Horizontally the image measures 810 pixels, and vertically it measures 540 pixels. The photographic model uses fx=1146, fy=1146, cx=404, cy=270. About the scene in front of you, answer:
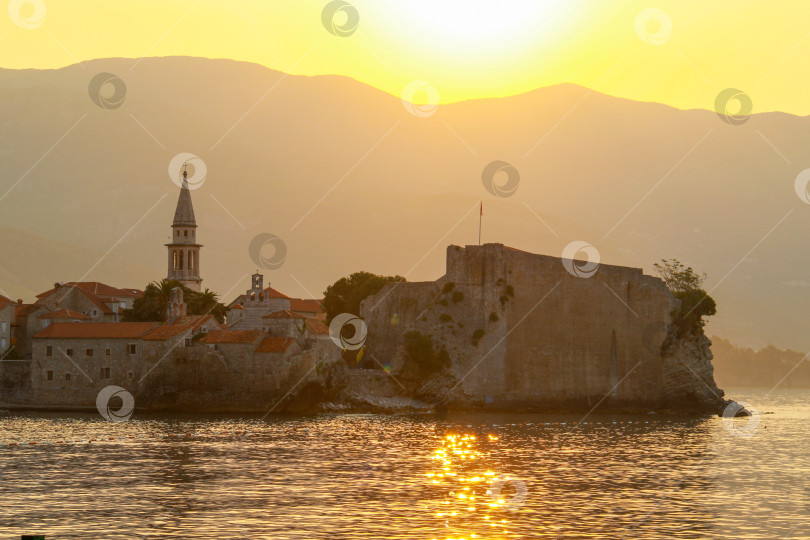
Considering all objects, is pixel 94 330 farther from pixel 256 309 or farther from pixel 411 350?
pixel 411 350

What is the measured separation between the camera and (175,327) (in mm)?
83125

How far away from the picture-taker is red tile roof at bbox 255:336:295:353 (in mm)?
78375

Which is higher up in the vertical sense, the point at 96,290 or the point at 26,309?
the point at 96,290

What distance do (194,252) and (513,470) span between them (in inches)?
2763

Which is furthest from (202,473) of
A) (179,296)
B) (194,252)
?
(194,252)

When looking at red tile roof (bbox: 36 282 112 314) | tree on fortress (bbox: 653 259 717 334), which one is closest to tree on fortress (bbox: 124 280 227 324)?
red tile roof (bbox: 36 282 112 314)

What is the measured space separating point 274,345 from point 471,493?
38180mm

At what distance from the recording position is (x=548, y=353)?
88688mm

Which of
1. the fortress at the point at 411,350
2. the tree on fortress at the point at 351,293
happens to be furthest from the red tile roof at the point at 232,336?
the tree on fortress at the point at 351,293

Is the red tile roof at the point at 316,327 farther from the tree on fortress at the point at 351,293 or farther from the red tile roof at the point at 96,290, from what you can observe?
the red tile roof at the point at 96,290

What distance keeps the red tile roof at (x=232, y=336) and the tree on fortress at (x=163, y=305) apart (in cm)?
1476

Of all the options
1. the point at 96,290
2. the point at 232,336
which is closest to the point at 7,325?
the point at 96,290

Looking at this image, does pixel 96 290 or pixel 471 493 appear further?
pixel 96 290

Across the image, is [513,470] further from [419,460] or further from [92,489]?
[92,489]
